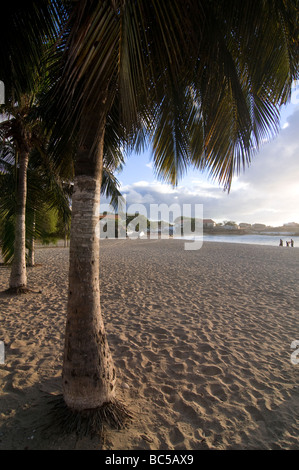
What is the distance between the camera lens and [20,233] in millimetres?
6098

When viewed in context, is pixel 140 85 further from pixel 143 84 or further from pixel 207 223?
pixel 207 223

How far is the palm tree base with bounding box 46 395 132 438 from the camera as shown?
1.99m

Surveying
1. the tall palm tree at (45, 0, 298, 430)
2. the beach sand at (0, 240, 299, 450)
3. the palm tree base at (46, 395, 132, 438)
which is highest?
the tall palm tree at (45, 0, 298, 430)

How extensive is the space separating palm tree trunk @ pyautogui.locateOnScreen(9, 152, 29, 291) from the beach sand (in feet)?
1.69

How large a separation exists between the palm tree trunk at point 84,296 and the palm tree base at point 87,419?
55 millimetres

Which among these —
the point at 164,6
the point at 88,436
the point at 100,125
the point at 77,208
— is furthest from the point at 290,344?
the point at 164,6

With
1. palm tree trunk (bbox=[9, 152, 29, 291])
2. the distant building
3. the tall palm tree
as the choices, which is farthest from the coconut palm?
the distant building

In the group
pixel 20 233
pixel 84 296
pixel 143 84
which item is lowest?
pixel 84 296

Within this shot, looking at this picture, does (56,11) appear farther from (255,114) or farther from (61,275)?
(61,275)

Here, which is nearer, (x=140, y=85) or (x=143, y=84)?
(x=143, y=84)

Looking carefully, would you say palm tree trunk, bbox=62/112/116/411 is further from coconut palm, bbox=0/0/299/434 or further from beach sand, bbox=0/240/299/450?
beach sand, bbox=0/240/299/450

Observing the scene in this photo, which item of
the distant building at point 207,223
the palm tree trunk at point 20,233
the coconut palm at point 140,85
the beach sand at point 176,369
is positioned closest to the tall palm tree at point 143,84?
the coconut palm at point 140,85

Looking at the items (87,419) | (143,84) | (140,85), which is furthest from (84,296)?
(140,85)

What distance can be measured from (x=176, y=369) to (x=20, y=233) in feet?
17.0
